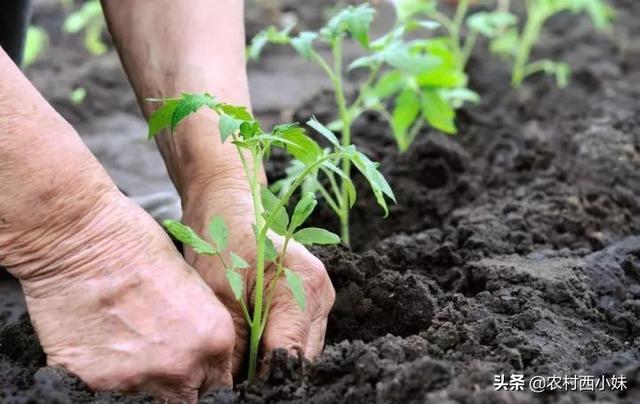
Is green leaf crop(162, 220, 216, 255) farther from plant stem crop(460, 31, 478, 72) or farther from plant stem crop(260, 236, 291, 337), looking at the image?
plant stem crop(460, 31, 478, 72)

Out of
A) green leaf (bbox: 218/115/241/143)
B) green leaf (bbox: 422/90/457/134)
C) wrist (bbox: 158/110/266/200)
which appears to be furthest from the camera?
green leaf (bbox: 422/90/457/134)

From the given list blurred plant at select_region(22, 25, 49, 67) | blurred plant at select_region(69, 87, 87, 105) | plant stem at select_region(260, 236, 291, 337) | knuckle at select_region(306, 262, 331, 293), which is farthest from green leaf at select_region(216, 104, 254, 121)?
blurred plant at select_region(22, 25, 49, 67)

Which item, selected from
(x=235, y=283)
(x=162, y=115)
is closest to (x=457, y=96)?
(x=162, y=115)

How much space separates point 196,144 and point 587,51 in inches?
105

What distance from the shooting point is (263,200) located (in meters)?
1.62

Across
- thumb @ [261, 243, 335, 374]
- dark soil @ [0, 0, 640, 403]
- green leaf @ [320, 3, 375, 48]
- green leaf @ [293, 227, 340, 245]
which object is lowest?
dark soil @ [0, 0, 640, 403]

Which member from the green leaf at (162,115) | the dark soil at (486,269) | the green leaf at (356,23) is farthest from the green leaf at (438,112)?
the green leaf at (162,115)

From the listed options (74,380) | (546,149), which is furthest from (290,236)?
(546,149)

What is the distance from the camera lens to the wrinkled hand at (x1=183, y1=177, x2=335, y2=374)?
158 cm

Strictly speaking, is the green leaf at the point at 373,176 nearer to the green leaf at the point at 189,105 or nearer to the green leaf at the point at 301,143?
the green leaf at the point at 301,143

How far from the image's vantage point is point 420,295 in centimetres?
176

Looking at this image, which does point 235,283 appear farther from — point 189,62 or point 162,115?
point 189,62

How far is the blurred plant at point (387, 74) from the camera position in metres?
2.18

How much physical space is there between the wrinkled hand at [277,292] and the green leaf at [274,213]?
0.05 metres
